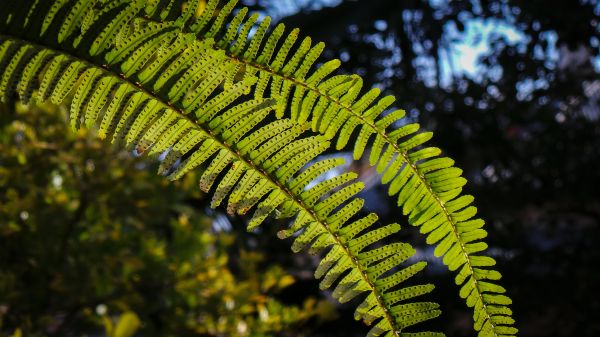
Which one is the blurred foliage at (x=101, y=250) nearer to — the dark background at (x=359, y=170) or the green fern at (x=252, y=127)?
the dark background at (x=359, y=170)

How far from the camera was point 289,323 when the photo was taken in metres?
2.49

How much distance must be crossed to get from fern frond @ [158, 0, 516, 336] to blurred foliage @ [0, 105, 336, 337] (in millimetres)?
1698

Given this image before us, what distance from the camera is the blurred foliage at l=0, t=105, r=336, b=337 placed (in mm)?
2193

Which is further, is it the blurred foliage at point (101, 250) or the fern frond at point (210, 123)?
the blurred foliage at point (101, 250)

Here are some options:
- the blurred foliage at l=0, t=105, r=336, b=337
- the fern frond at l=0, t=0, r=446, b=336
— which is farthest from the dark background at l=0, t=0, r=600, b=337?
the fern frond at l=0, t=0, r=446, b=336

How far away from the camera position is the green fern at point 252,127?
493mm

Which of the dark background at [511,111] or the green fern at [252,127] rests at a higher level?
the dark background at [511,111]

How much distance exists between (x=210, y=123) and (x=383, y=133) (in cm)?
14

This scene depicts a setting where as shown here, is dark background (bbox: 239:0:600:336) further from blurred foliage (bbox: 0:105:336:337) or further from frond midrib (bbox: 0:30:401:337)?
frond midrib (bbox: 0:30:401:337)

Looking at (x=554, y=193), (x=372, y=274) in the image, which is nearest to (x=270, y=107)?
(x=372, y=274)

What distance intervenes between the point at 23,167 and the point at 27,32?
1951mm

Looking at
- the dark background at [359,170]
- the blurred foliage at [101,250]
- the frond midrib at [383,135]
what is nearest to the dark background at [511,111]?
the dark background at [359,170]

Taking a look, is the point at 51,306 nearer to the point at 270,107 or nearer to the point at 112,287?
the point at 112,287

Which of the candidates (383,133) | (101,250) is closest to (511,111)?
(101,250)
